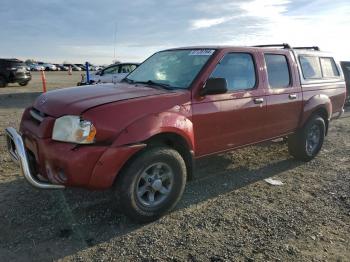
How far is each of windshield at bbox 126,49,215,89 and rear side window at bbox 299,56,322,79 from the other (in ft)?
7.28

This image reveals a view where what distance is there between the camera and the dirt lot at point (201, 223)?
11.2ft

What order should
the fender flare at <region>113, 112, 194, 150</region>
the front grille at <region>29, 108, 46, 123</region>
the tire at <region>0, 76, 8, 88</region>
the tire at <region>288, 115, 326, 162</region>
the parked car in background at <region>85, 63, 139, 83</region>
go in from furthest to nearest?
the tire at <region>0, 76, 8, 88</region>
the parked car in background at <region>85, 63, 139, 83</region>
the tire at <region>288, 115, 326, 162</region>
the front grille at <region>29, 108, 46, 123</region>
the fender flare at <region>113, 112, 194, 150</region>

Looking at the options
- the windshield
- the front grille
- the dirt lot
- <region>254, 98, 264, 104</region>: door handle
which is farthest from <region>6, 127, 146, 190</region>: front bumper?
<region>254, 98, 264, 104</region>: door handle

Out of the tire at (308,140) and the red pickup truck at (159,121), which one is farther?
the tire at (308,140)

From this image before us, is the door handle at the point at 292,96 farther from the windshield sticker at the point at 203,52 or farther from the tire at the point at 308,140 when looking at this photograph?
the windshield sticker at the point at 203,52

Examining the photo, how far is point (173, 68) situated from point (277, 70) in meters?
1.76

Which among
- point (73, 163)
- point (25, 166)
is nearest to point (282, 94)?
point (73, 163)

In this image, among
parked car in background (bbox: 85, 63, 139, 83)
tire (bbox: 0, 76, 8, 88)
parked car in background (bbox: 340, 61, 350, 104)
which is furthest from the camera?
tire (bbox: 0, 76, 8, 88)

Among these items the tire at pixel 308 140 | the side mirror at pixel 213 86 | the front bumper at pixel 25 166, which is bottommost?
the tire at pixel 308 140

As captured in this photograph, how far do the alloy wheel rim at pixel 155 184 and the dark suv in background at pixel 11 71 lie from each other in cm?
1815

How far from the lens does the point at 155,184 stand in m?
3.96

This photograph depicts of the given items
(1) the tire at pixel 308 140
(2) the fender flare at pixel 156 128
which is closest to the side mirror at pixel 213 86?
(2) the fender flare at pixel 156 128

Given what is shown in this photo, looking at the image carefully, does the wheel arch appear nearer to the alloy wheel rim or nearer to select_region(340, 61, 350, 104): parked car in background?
the alloy wheel rim

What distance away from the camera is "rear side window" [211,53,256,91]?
4.68 m
